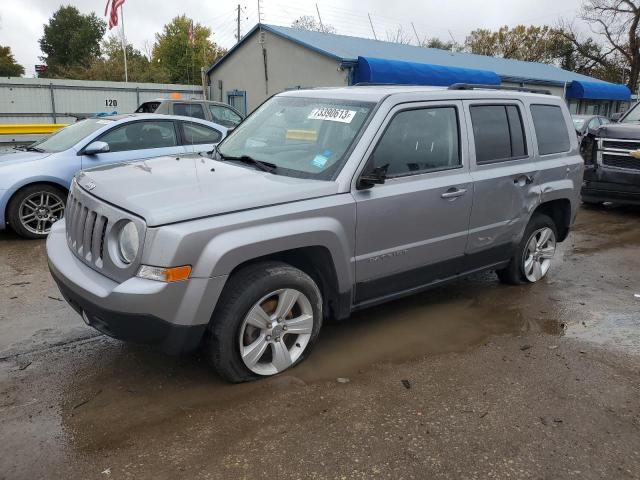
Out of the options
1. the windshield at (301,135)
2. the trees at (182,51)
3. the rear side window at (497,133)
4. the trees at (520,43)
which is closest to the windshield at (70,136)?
the windshield at (301,135)

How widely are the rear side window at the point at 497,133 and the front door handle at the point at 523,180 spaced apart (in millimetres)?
182

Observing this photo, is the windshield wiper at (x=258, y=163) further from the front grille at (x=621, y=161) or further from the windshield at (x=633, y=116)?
the windshield at (x=633, y=116)

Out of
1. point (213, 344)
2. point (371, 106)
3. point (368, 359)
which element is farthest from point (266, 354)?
point (371, 106)

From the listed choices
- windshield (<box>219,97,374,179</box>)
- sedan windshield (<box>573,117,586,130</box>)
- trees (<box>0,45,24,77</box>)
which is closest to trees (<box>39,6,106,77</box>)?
trees (<box>0,45,24,77</box>)

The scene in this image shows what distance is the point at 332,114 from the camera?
392 cm

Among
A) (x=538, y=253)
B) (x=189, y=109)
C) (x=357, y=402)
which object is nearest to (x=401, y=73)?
(x=189, y=109)

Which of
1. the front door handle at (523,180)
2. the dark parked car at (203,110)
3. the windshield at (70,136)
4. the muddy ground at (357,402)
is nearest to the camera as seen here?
the muddy ground at (357,402)

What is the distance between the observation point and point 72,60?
5766cm

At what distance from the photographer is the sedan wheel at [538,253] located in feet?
17.2

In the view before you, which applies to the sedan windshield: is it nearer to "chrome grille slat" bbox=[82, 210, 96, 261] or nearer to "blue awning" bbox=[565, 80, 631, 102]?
"blue awning" bbox=[565, 80, 631, 102]

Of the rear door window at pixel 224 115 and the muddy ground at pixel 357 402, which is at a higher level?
the rear door window at pixel 224 115

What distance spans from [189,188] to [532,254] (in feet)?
11.9

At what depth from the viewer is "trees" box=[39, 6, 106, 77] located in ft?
190

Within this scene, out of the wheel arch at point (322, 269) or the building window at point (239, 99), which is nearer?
the wheel arch at point (322, 269)
